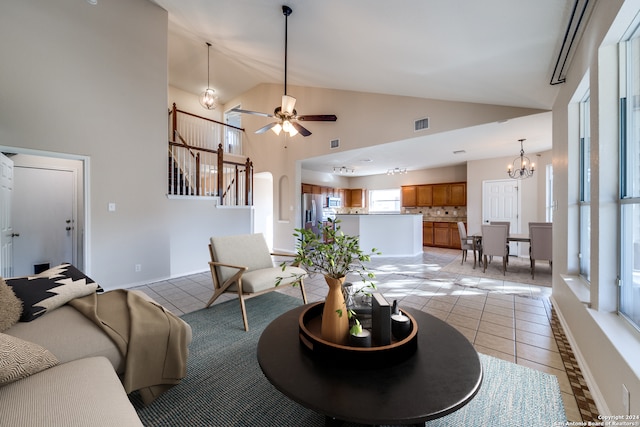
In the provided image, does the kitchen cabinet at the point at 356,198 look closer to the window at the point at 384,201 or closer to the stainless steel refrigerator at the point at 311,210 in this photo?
the window at the point at 384,201

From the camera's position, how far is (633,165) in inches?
57.4

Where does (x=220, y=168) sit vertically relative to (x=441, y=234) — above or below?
above

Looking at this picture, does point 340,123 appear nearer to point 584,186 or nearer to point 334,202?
point 334,202

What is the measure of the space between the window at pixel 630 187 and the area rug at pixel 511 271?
3.00 m

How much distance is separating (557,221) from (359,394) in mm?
3242

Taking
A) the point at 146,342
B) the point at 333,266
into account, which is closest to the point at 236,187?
the point at 146,342

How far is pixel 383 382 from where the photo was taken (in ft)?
3.49

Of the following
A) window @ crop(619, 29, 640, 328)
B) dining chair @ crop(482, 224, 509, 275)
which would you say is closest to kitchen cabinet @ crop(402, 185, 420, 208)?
dining chair @ crop(482, 224, 509, 275)

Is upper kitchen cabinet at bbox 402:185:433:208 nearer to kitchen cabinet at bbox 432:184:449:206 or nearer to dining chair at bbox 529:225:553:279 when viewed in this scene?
kitchen cabinet at bbox 432:184:449:206

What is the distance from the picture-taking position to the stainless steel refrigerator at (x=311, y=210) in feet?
24.1

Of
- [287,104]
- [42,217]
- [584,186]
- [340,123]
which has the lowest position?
[42,217]

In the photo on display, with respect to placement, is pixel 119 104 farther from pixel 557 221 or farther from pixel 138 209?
pixel 557 221

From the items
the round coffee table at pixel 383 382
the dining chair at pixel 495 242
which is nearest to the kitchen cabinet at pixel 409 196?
the dining chair at pixel 495 242

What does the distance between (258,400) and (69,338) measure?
1114 mm
